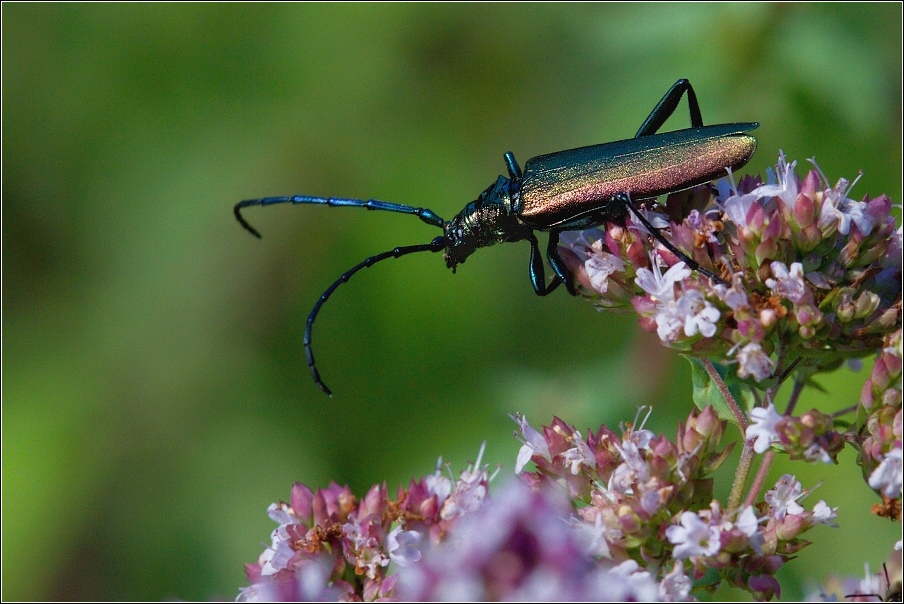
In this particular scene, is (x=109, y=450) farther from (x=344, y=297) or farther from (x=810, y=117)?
(x=810, y=117)

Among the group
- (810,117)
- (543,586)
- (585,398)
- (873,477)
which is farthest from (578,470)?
(810,117)

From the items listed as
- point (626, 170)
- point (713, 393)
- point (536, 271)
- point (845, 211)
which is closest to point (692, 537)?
point (713, 393)

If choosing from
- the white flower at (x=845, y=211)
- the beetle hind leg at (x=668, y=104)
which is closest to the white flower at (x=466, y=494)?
the white flower at (x=845, y=211)

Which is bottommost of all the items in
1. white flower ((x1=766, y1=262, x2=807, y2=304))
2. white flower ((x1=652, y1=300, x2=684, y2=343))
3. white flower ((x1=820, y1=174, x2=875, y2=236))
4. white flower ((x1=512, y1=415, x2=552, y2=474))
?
white flower ((x1=512, y1=415, x2=552, y2=474))

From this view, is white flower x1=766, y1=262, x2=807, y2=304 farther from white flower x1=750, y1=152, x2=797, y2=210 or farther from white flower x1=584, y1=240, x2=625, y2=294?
white flower x1=584, y1=240, x2=625, y2=294

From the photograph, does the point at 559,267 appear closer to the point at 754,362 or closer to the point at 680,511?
the point at 754,362

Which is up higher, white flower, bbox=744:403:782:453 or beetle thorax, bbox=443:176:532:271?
beetle thorax, bbox=443:176:532:271

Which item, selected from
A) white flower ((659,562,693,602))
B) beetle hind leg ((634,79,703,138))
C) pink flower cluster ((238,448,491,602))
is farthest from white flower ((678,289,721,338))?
beetle hind leg ((634,79,703,138))
